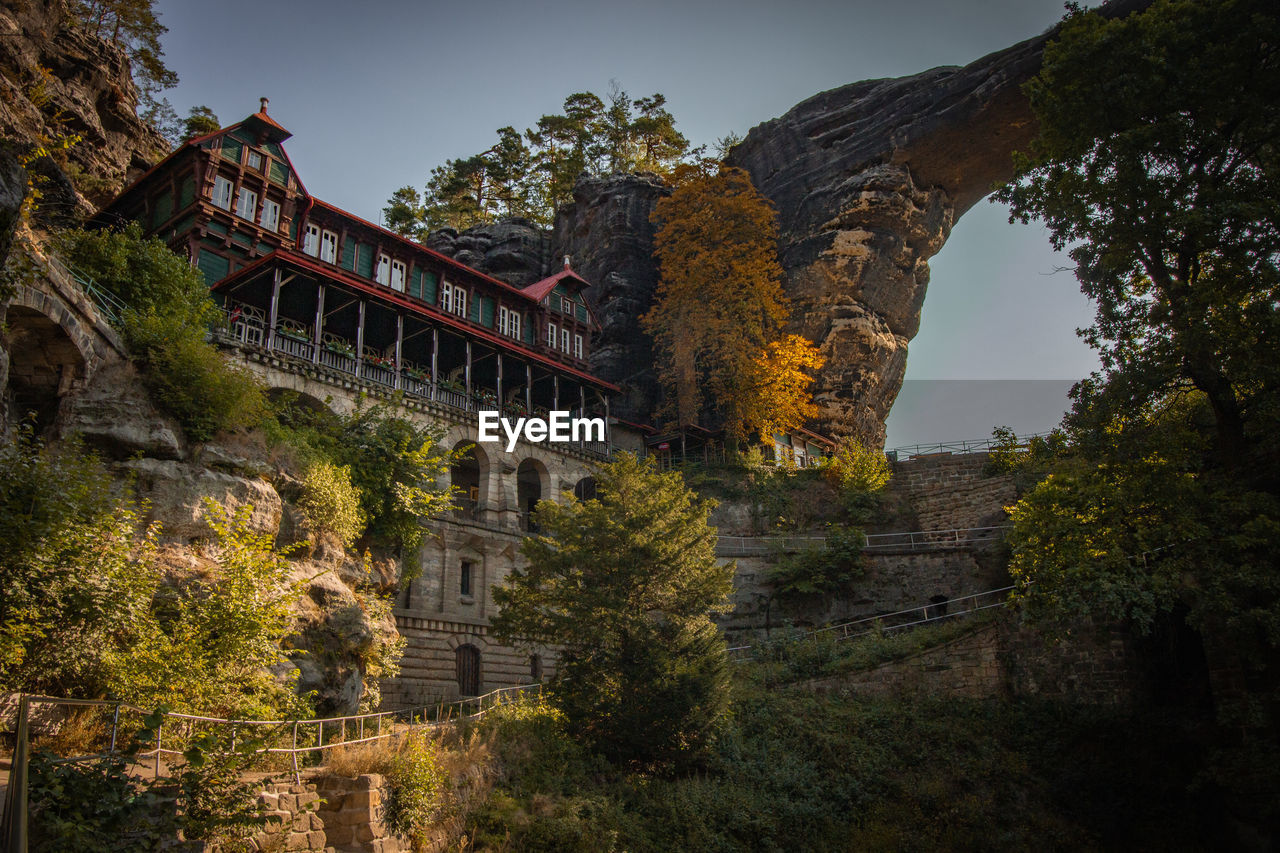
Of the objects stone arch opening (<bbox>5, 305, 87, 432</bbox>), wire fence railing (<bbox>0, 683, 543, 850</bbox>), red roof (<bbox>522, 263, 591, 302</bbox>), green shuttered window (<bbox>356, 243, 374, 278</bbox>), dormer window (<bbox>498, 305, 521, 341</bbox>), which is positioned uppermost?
red roof (<bbox>522, 263, 591, 302</bbox>)

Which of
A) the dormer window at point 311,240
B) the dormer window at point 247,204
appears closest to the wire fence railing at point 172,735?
the dormer window at point 247,204

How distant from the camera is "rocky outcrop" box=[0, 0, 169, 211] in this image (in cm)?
2656

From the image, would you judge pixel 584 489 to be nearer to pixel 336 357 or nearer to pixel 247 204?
pixel 336 357

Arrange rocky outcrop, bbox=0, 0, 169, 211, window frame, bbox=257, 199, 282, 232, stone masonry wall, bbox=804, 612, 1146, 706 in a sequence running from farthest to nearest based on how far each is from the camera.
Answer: window frame, bbox=257, 199, 282, 232, rocky outcrop, bbox=0, 0, 169, 211, stone masonry wall, bbox=804, 612, 1146, 706

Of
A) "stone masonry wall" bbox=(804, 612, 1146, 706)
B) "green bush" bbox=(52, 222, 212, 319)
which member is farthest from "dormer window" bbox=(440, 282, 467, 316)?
"stone masonry wall" bbox=(804, 612, 1146, 706)

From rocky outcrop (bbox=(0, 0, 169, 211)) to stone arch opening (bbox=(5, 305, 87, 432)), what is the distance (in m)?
12.5

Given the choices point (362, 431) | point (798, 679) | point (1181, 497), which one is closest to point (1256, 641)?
point (1181, 497)

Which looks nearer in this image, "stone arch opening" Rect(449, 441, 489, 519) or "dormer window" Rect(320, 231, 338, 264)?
"stone arch opening" Rect(449, 441, 489, 519)

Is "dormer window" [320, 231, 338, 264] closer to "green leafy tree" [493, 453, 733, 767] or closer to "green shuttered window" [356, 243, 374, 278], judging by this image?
"green shuttered window" [356, 243, 374, 278]

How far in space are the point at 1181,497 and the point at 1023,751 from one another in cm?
753

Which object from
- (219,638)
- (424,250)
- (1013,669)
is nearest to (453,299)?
(424,250)

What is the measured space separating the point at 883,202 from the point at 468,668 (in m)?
29.7

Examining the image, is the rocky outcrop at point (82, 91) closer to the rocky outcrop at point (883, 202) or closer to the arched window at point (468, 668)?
the arched window at point (468, 668)

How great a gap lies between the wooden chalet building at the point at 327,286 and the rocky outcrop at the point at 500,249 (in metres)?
11.3
